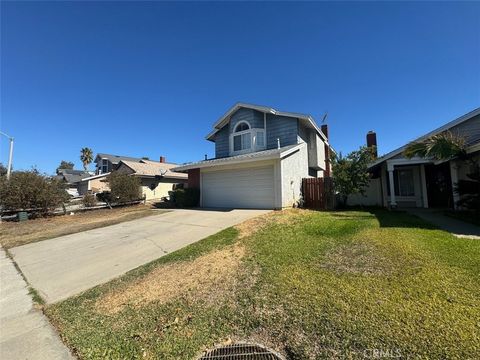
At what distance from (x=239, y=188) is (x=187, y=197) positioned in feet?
12.6

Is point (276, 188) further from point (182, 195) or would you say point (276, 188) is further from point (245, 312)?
point (245, 312)

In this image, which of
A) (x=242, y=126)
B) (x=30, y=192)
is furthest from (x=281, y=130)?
(x=30, y=192)

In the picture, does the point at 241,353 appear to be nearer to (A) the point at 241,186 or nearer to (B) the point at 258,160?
(B) the point at 258,160

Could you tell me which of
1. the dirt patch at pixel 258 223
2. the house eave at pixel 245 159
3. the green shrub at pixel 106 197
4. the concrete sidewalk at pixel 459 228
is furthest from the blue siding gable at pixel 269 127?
the green shrub at pixel 106 197

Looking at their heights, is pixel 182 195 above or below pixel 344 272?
above

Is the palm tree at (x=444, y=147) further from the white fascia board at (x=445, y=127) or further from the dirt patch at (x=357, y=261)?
the dirt patch at (x=357, y=261)

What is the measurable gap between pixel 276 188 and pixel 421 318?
9632 mm

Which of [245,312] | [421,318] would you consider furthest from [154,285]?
[421,318]

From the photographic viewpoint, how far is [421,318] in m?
2.92

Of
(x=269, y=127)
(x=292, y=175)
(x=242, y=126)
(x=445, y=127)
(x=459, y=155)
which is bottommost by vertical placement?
(x=292, y=175)

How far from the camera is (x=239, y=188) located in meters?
14.2

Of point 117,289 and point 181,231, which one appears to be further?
point 181,231

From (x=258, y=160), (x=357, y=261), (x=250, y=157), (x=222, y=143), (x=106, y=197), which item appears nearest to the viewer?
(x=357, y=261)

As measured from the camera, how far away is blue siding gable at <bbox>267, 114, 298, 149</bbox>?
1512cm
